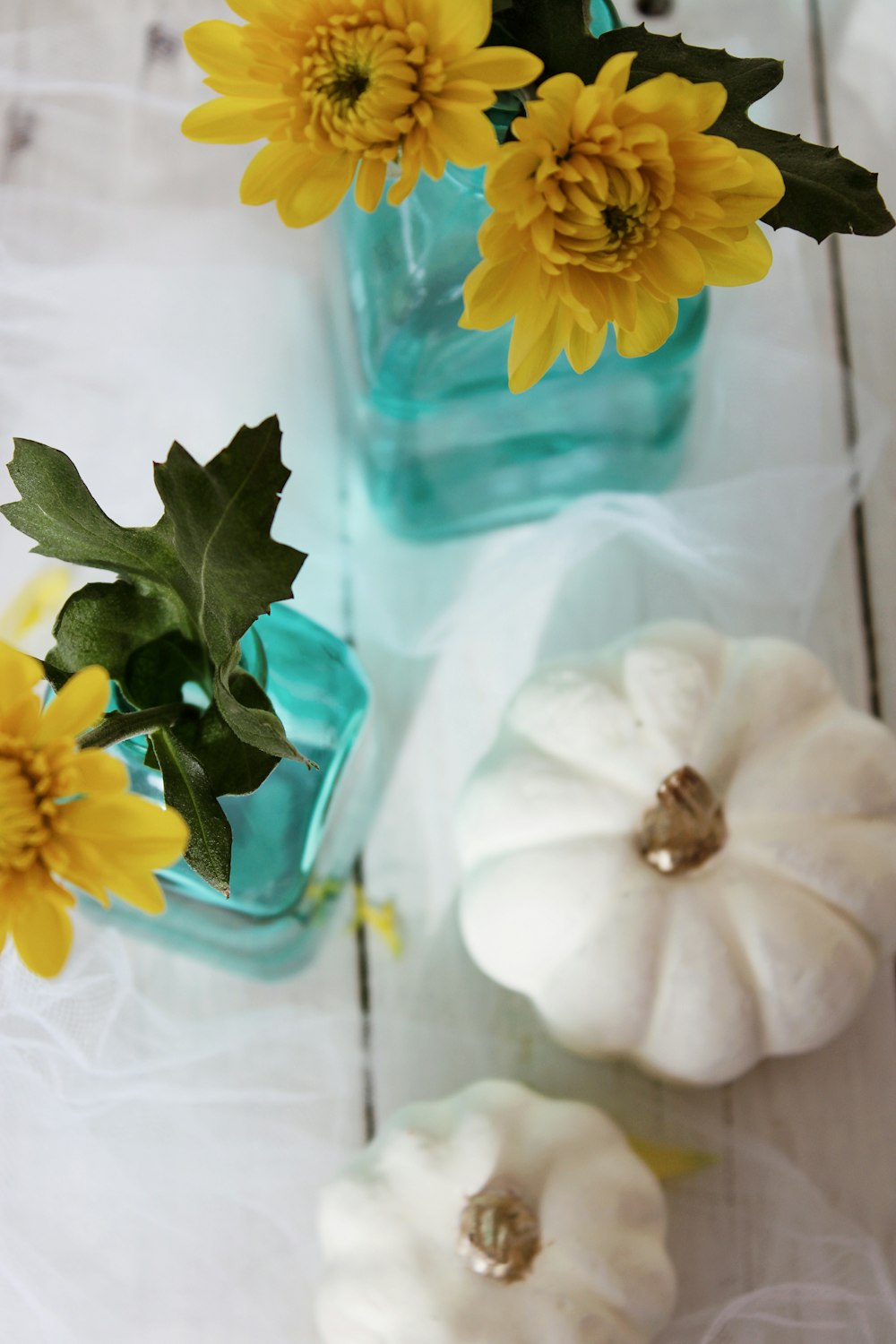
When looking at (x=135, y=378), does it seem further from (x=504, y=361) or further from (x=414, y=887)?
(x=414, y=887)

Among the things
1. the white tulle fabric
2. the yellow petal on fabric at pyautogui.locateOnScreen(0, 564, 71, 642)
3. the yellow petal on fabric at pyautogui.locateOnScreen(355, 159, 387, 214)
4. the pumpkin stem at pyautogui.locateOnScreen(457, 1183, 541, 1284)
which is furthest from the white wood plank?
the yellow petal on fabric at pyautogui.locateOnScreen(355, 159, 387, 214)

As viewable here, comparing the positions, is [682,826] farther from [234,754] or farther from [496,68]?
[496,68]

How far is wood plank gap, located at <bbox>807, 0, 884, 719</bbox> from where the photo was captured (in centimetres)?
75

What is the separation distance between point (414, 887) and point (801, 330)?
405mm

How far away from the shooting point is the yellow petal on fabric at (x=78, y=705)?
1.01 feet

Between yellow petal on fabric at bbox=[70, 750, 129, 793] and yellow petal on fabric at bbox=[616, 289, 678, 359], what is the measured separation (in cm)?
19

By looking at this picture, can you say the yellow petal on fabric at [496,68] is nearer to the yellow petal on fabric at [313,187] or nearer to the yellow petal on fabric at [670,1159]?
the yellow petal on fabric at [313,187]

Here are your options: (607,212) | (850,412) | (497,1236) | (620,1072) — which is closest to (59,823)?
(607,212)

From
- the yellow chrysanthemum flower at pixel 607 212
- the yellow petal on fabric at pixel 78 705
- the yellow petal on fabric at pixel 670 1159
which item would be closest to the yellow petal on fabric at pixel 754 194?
the yellow chrysanthemum flower at pixel 607 212

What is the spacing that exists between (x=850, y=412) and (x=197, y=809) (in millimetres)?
534

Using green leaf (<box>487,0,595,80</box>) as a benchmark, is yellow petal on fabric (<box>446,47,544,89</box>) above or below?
below

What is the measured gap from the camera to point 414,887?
0.71 meters

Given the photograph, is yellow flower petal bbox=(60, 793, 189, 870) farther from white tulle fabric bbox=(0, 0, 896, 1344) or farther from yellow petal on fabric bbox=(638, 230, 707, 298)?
white tulle fabric bbox=(0, 0, 896, 1344)

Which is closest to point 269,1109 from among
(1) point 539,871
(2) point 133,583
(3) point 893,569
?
(1) point 539,871
